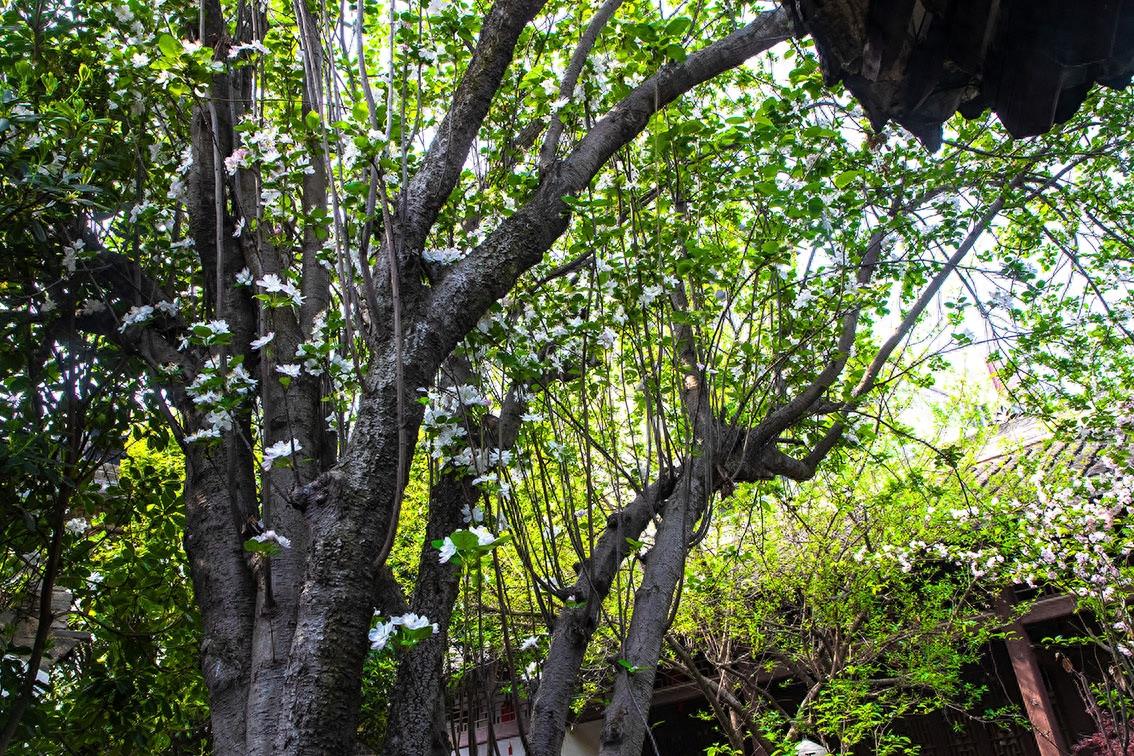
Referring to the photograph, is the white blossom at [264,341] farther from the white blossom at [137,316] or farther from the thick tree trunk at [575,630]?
the thick tree trunk at [575,630]

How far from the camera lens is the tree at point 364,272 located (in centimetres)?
266

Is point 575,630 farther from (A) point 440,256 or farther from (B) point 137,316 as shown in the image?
(B) point 137,316

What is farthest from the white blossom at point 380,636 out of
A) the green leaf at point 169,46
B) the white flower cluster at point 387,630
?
the green leaf at point 169,46

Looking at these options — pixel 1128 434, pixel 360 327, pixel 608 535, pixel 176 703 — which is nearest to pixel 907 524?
pixel 1128 434

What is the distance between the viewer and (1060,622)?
36.0 ft

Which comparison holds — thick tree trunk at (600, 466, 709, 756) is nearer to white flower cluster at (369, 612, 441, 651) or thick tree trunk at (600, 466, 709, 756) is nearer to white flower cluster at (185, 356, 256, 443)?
white flower cluster at (369, 612, 441, 651)

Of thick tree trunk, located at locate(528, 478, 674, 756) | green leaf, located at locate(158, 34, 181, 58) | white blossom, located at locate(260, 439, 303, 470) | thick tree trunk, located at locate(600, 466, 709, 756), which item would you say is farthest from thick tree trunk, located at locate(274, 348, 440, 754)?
thick tree trunk, located at locate(600, 466, 709, 756)

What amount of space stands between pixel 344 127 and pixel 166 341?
4.07ft

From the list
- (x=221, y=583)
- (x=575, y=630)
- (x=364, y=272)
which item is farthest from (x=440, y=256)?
(x=575, y=630)

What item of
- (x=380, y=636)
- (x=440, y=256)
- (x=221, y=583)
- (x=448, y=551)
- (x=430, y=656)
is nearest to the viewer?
(x=448, y=551)

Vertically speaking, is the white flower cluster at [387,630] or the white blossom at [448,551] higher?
the white blossom at [448,551]

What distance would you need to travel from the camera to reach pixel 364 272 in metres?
2.64

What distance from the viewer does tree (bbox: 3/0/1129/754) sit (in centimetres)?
266

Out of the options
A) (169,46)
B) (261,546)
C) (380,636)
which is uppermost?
(169,46)
